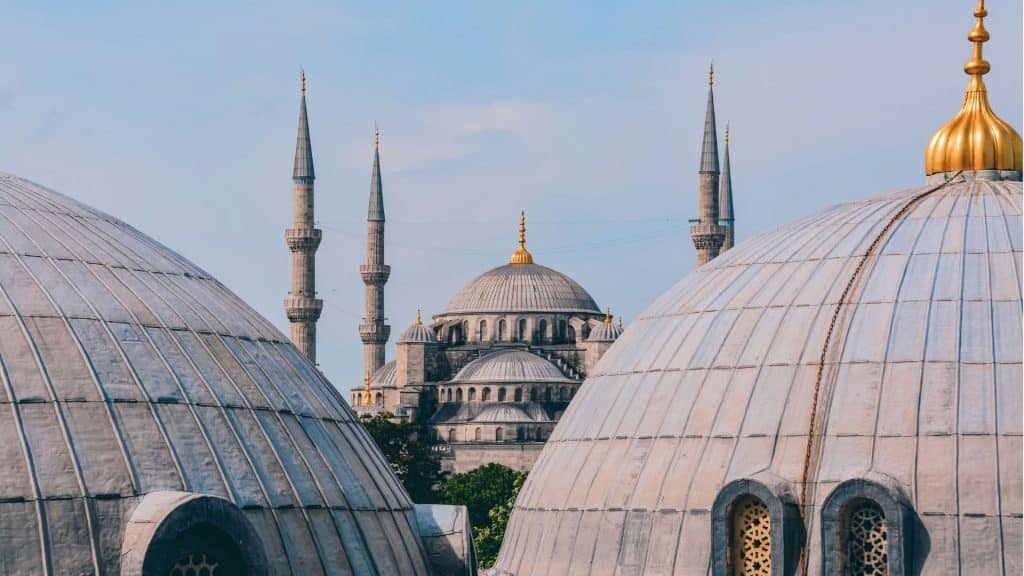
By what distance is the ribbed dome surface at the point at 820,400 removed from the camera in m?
26.5

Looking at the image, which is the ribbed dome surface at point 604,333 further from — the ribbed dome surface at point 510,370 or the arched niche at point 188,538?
the arched niche at point 188,538

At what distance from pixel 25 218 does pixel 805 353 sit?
455 inches

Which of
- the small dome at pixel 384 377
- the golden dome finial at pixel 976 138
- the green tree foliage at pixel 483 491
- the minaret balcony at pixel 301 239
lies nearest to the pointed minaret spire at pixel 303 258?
the minaret balcony at pixel 301 239

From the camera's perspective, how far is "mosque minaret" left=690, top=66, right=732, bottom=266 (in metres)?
117

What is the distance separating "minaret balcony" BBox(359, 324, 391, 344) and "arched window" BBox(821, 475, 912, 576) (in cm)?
11737

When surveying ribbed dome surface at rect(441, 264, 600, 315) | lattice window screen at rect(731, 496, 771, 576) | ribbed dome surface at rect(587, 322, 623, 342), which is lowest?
lattice window screen at rect(731, 496, 771, 576)

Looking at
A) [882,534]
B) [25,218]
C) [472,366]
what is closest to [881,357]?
[882,534]

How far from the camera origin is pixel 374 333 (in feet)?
474

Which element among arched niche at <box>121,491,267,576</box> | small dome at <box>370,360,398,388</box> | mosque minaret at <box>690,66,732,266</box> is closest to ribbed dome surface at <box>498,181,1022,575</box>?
arched niche at <box>121,491,267,576</box>

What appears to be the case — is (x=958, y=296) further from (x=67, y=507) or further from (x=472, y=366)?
(x=472, y=366)

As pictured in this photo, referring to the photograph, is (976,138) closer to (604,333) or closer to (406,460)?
(406,460)

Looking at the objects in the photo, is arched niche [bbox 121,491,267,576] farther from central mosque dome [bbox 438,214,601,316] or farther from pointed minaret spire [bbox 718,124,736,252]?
central mosque dome [bbox 438,214,601,316]

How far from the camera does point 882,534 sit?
2606cm

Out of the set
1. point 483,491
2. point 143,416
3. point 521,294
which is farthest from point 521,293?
point 143,416
